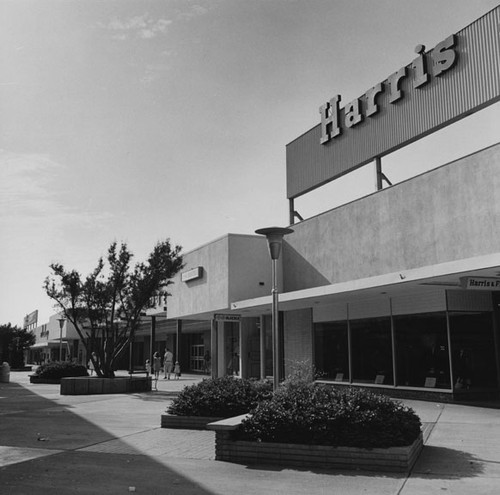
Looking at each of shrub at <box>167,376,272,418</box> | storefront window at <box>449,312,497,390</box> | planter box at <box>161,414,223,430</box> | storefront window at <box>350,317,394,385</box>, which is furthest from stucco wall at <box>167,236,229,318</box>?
planter box at <box>161,414,223,430</box>

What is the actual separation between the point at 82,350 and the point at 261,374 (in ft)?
155

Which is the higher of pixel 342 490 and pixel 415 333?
pixel 415 333

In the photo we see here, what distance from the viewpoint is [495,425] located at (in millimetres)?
11500

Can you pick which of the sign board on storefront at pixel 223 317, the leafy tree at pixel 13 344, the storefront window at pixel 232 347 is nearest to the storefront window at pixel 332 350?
the sign board on storefront at pixel 223 317

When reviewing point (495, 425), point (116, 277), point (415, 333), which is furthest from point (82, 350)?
point (495, 425)

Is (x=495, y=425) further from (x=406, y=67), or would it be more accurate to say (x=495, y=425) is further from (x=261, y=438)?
(x=406, y=67)

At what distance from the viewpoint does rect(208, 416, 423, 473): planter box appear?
25.4 feet

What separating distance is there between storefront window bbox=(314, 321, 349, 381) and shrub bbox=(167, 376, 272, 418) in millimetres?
8603

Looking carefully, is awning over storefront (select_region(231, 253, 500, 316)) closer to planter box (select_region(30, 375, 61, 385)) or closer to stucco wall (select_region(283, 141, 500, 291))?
stucco wall (select_region(283, 141, 500, 291))

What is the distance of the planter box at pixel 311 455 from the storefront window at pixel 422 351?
26.8ft

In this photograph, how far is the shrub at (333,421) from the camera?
26.6 ft

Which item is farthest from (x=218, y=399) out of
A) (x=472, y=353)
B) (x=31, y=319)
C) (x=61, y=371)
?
(x=31, y=319)

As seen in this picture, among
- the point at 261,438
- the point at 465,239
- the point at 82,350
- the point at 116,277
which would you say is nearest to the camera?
the point at 261,438

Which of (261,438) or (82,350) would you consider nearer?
(261,438)
